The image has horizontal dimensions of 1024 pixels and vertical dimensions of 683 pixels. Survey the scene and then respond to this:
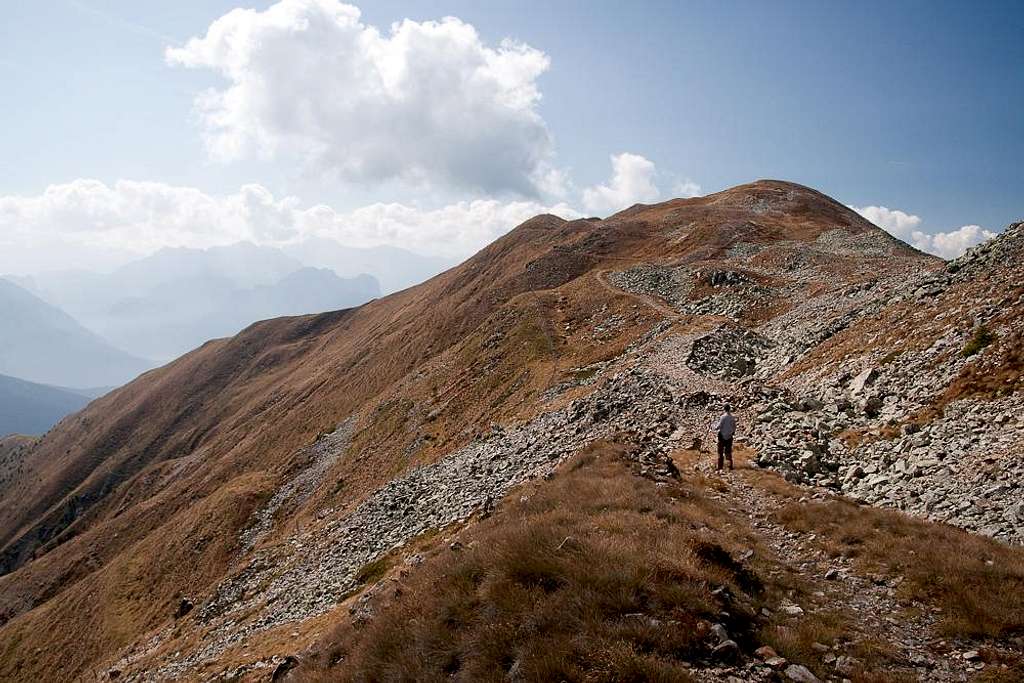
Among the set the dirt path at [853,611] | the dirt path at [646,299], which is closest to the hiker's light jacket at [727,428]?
the dirt path at [853,611]

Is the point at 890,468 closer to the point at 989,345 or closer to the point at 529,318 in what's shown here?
the point at 989,345

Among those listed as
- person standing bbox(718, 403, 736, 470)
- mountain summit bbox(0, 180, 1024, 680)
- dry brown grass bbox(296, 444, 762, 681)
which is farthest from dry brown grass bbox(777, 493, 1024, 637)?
person standing bbox(718, 403, 736, 470)

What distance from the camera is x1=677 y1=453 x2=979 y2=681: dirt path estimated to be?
9.17 metres

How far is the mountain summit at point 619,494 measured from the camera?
1020 cm

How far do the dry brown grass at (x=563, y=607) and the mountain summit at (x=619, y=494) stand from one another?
0.06m

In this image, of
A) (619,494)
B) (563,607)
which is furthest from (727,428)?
(563,607)

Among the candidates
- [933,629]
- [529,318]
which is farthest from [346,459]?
[933,629]

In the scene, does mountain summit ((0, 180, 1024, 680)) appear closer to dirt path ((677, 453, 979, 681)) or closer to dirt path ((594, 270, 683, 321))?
dirt path ((677, 453, 979, 681))

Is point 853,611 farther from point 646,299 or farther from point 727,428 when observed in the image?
point 646,299

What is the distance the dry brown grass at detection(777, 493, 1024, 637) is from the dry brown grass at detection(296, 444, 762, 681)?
328 centimetres

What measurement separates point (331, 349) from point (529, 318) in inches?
3156

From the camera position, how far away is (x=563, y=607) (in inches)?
391

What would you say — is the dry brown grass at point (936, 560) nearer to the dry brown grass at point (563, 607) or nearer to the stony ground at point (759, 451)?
the stony ground at point (759, 451)

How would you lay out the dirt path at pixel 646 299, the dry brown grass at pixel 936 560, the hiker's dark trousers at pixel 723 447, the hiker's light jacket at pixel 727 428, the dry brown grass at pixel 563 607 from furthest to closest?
the dirt path at pixel 646 299, the hiker's light jacket at pixel 727 428, the hiker's dark trousers at pixel 723 447, the dry brown grass at pixel 936 560, the dry brown grass at pixel 563 607
